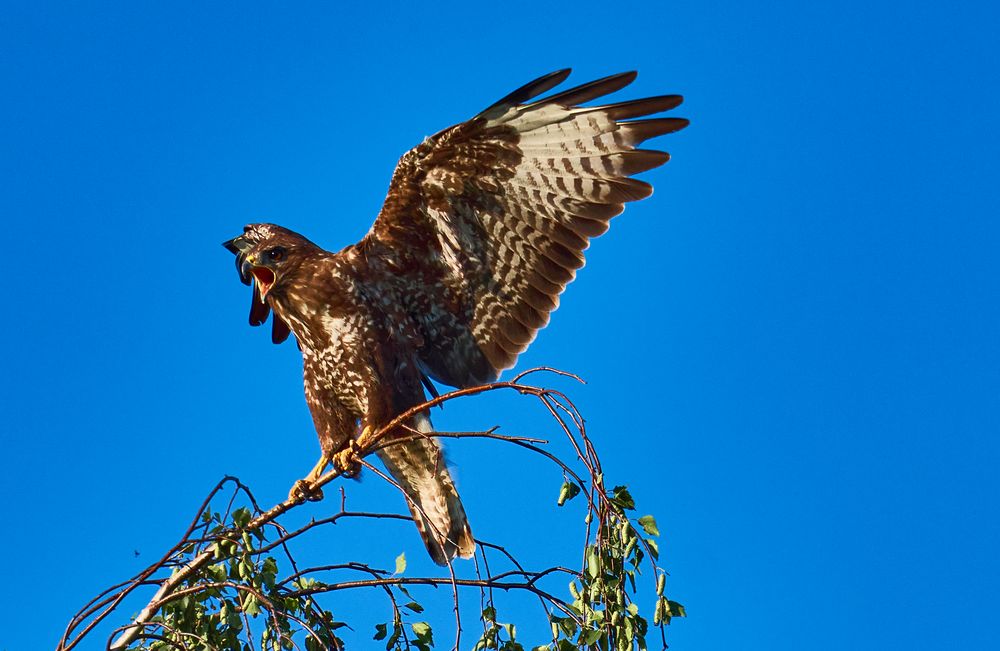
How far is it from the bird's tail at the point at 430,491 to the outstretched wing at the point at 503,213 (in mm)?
501

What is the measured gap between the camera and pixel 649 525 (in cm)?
294

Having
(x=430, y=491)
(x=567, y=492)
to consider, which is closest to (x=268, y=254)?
(x=430, y=491)

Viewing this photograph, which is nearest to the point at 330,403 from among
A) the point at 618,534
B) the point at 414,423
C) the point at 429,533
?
the point at 414,423

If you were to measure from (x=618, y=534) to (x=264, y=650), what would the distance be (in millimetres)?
1077

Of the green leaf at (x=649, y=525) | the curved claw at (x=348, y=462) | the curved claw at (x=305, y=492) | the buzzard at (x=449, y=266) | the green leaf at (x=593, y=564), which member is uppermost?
the buzzard at (x=449, y=266)

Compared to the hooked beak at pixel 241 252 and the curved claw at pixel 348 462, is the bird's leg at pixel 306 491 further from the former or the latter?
the hooked beak at pixel 241 252

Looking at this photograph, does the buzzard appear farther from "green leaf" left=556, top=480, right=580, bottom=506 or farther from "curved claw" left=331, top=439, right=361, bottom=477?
"green leaf" left=556, top=480, right=580, bottom=506

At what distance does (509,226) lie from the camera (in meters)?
5.30

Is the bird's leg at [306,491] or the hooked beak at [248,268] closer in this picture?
the bird's leg at [306,491]

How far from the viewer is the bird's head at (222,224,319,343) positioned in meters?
5.31

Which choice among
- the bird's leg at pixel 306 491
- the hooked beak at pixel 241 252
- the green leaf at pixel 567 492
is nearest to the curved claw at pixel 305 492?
the bird's leg at pixel 306 491

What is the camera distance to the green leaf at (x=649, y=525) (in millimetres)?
2922

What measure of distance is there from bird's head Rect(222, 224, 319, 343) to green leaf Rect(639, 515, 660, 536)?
285cm

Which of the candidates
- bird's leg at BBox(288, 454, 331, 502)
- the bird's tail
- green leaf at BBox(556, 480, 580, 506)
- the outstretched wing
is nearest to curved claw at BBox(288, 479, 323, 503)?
bird's leg at BBox(288, 454, 331, 502)
